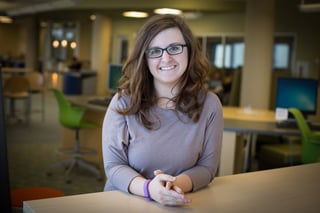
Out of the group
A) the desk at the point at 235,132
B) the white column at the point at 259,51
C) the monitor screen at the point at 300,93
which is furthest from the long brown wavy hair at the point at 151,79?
the white column at the point at 259,51

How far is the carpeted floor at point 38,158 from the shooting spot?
4.44m

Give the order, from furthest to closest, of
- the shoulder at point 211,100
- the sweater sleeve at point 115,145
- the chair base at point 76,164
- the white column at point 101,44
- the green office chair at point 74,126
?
1. the white column at point 101,44
2. the chair base at point 76,164
3. the green office chair at point 74,126
4. the shoulder at point 211,100
5. the sweater sleeve at point 115,145

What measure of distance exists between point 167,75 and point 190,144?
0.30 m

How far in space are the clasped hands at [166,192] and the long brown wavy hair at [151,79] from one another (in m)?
0.31

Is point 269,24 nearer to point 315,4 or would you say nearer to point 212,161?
point 315,4

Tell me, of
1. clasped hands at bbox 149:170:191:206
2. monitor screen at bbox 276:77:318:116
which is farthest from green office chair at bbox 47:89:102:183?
clasped hands at bbox 149:170:191:206

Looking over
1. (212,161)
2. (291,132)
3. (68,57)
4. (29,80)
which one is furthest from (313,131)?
(68,57)

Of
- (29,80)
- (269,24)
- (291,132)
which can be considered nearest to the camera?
(291,132)

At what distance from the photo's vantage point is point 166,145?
1.66m

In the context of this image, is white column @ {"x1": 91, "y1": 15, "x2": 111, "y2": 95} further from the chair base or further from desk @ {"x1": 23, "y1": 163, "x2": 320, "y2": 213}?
desk @ {"x1": 23, "y1": 163, "x2": 320, "y2": 213}

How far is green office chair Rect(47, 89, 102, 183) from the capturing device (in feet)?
15.0

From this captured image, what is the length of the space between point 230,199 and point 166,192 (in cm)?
Answer: 25

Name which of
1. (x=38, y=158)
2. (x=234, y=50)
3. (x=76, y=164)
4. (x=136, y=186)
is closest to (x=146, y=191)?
(x=136, y=186)

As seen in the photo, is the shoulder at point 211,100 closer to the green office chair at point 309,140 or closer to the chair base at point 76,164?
the green office chair at point 309,140
